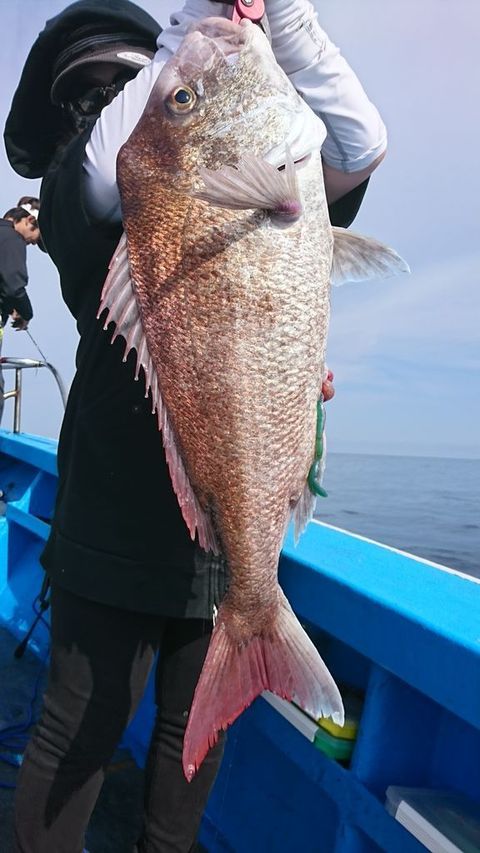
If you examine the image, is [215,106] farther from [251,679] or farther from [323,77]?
[251,679]

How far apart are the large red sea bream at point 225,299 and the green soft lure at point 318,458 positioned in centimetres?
2

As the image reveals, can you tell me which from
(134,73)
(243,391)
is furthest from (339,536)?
(134,73)

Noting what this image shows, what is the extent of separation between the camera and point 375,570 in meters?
1.74

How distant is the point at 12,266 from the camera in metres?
5.61

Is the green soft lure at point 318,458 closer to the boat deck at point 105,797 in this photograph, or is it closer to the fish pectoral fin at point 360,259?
the fish pectoral fin at point 360,259

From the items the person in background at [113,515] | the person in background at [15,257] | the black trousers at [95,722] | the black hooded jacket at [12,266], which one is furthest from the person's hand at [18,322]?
the black trousers at [95,722]

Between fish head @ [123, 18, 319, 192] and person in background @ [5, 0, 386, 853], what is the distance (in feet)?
0.25

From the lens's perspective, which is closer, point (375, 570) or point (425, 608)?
point (425, 608)

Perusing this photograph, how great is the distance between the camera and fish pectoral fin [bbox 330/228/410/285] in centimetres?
139

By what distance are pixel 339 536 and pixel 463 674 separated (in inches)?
38.1

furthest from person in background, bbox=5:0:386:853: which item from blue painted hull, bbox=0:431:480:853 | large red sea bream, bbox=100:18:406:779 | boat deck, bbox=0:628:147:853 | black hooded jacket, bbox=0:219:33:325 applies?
black hooded jacket, bbox=0:219:33:325

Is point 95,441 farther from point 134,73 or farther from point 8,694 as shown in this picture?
point 8,694

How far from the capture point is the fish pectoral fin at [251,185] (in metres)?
1.13

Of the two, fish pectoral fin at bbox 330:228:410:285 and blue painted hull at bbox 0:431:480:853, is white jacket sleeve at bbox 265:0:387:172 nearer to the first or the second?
fish pectoral fin at bbox 330:228:410:285
